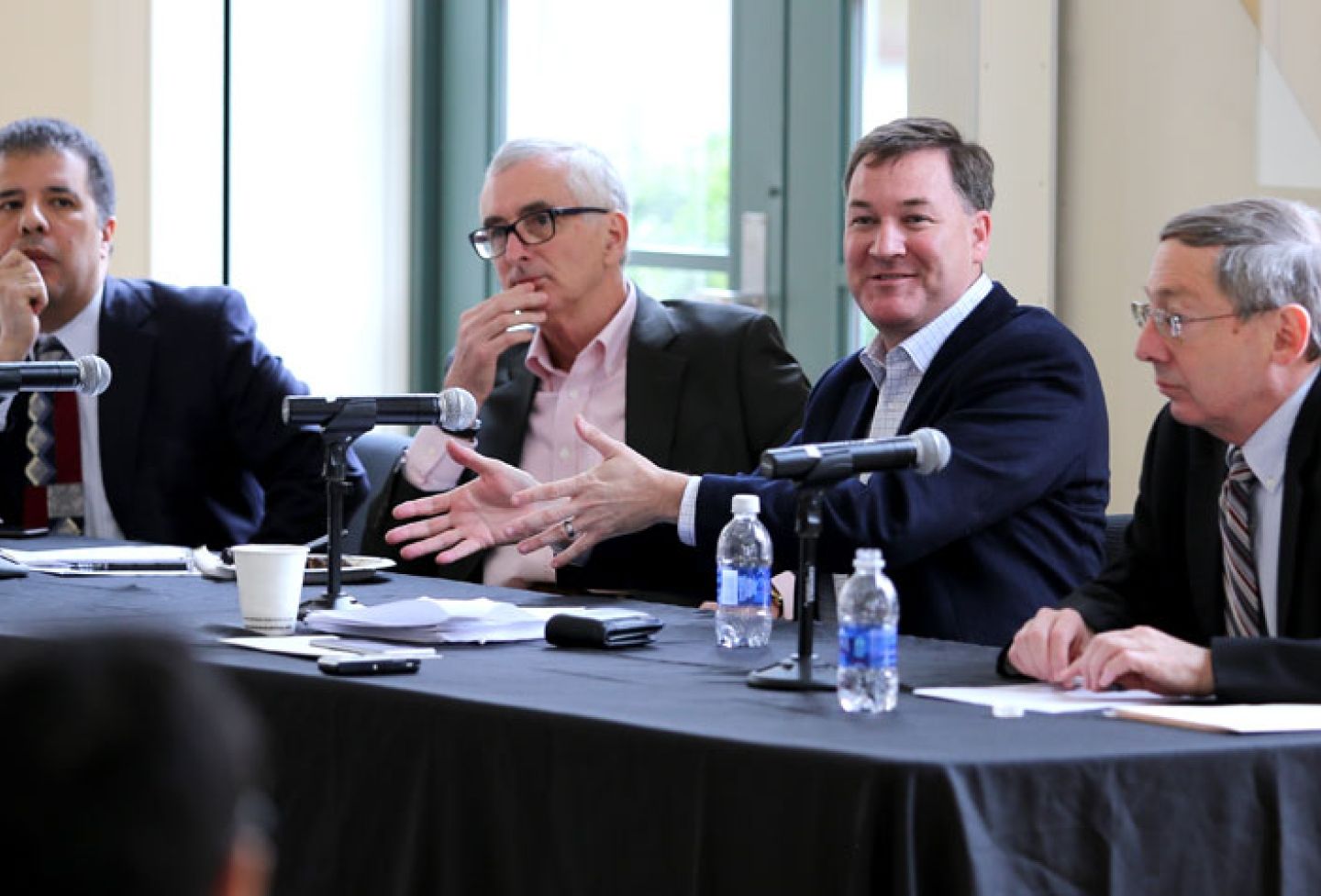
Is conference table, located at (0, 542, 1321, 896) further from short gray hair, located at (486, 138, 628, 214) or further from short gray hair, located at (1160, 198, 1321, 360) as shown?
short gray hair, located at (486, 138, 628, 214)

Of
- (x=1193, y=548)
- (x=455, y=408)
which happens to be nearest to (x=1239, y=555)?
(x=1193, y=548)

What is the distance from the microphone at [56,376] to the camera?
298 centimetres

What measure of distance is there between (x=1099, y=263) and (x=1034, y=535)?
4.16ft

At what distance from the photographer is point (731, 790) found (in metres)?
1.74

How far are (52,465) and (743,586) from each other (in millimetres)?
1746

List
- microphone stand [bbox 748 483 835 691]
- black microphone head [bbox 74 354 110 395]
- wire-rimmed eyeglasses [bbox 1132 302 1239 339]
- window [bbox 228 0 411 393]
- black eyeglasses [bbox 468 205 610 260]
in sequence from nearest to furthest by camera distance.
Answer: microphone stand [bbox 748 483 835 691], wire-rimmed eyeglasses [bbox 1132 302 1239 339], black microphone head [bbox 74 354 110 395], black eyeglasses [bbox 468 205 610 260], window [bbox 228 0 411 393]

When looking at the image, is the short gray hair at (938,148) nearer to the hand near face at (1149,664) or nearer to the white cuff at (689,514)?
the white cuff at (689,514)

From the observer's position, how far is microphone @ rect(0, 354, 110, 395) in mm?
2984

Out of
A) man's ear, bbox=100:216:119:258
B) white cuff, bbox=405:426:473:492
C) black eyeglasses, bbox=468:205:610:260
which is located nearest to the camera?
white cuff, bbox=405:426:473:492

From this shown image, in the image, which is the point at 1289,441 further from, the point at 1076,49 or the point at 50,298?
the point at 50,298

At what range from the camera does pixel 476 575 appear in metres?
3.42

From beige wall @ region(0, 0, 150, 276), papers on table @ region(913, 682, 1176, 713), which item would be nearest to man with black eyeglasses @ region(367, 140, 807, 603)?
papers on table @ region(913, 682, 1176, 713)

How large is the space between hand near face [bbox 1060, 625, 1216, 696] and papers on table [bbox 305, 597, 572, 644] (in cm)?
72

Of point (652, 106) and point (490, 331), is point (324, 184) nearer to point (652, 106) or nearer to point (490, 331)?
point (652, 106)
